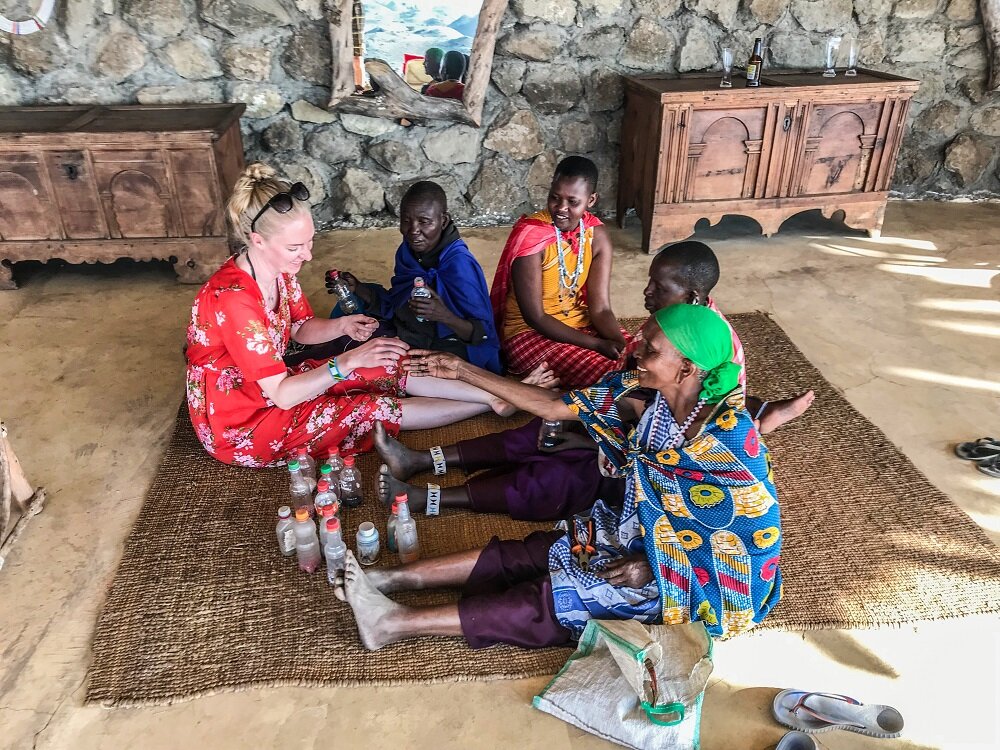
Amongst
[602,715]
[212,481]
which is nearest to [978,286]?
[602,715]

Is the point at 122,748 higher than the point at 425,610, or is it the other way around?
the point at 425,610

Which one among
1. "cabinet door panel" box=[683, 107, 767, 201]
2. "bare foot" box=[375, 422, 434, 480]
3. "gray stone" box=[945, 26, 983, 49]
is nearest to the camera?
"bare foot" box=[375, 422, 434, 480]

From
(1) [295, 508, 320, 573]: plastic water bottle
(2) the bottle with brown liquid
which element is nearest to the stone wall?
(2) the bottle with brown liquid

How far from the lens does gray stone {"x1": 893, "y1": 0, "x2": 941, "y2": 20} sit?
16.8 ft

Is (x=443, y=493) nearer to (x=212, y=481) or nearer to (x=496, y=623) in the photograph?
(x=496, y=623)

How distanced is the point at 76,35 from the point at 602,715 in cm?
471

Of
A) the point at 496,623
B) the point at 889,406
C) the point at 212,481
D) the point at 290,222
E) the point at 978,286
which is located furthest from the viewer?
the point at 978,286

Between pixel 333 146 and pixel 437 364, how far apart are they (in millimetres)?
2865

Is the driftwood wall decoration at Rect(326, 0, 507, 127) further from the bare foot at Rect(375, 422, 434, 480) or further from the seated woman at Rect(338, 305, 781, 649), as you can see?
the seated woman at Rect(338, 305, 781, 649)

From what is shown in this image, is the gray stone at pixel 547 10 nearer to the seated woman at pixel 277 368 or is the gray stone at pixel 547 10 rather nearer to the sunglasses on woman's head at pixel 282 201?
the seated woman at pixel 277 368

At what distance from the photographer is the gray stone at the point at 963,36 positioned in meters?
5.24

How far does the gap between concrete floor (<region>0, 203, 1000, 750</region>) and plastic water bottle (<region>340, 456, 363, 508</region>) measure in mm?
744

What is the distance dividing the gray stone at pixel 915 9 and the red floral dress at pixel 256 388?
4.47 metres

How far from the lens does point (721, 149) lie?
15.3 ft
